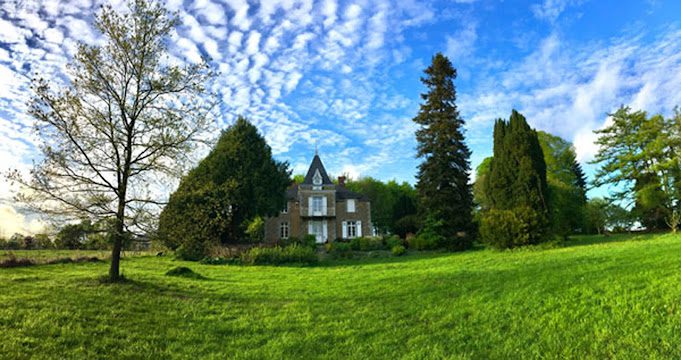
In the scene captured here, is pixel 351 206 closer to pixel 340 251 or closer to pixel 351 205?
pixel 351 205

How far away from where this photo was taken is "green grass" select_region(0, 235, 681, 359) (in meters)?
4.90

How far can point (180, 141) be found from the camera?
10438mm

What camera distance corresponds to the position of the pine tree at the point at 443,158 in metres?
24.4

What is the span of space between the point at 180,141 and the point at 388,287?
6.83 m

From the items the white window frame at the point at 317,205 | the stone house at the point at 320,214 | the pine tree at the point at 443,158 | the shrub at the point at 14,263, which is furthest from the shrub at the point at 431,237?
the shrub at the point at 14,263

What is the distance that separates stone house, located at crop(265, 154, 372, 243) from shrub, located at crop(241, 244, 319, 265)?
17.6 meters

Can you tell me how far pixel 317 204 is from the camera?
37.2 m

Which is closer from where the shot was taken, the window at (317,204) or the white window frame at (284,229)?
the window at (317,204)

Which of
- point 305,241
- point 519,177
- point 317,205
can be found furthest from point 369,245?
point 317,205

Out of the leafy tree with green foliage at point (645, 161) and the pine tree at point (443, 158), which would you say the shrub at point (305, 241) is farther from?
the leafy tree with green foliage at point (645, 161)

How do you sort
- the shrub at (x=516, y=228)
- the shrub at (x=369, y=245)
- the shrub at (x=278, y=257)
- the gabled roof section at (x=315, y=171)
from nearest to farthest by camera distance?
the shrub at (x=516, y=228) → the shrub at (x=278, y=257) → the shrub at (x=369, y=245) → the gabled roof section at (x=315, y=171)

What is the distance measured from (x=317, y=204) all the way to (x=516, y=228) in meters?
21.9

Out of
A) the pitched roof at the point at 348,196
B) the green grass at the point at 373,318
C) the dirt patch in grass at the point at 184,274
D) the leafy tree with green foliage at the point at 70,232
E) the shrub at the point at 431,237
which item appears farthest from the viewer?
the pitched roof at the point at 348,196

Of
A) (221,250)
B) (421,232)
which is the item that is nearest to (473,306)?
(221,250)
